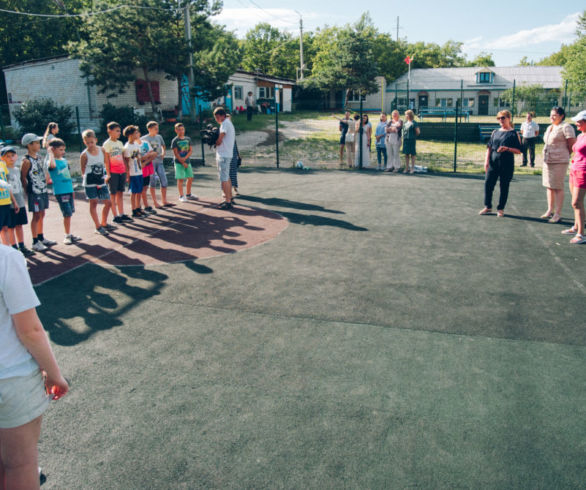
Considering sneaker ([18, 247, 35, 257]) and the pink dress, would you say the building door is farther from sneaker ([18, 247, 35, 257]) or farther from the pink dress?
sneaker ([18, 247, 35, 257])

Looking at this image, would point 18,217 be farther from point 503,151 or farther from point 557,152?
point 557,152

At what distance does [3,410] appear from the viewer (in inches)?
89.9

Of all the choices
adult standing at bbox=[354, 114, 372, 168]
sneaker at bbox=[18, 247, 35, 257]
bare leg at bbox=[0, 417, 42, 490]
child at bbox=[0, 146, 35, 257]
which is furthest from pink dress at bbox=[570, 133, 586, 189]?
adult standing at bbox=[354, 114, 372, 168]

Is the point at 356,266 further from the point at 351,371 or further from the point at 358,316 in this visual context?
the point at 351,371

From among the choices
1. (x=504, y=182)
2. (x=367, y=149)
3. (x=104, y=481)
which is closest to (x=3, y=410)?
(x=104, y=481)

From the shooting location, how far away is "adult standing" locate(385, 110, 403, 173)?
16734mm

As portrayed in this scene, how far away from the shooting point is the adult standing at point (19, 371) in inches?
89.5

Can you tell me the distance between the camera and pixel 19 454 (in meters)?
2.37

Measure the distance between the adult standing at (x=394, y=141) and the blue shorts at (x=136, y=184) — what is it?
937 centimetres

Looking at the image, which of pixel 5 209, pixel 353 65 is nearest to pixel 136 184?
pixel 5 209

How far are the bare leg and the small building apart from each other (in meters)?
58.3

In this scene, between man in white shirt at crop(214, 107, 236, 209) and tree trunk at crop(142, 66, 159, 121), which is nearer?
man in white shirt at crop(214, 107, 236, 209)

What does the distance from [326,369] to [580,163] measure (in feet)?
20.2

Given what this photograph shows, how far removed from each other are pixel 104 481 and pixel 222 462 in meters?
0.75
